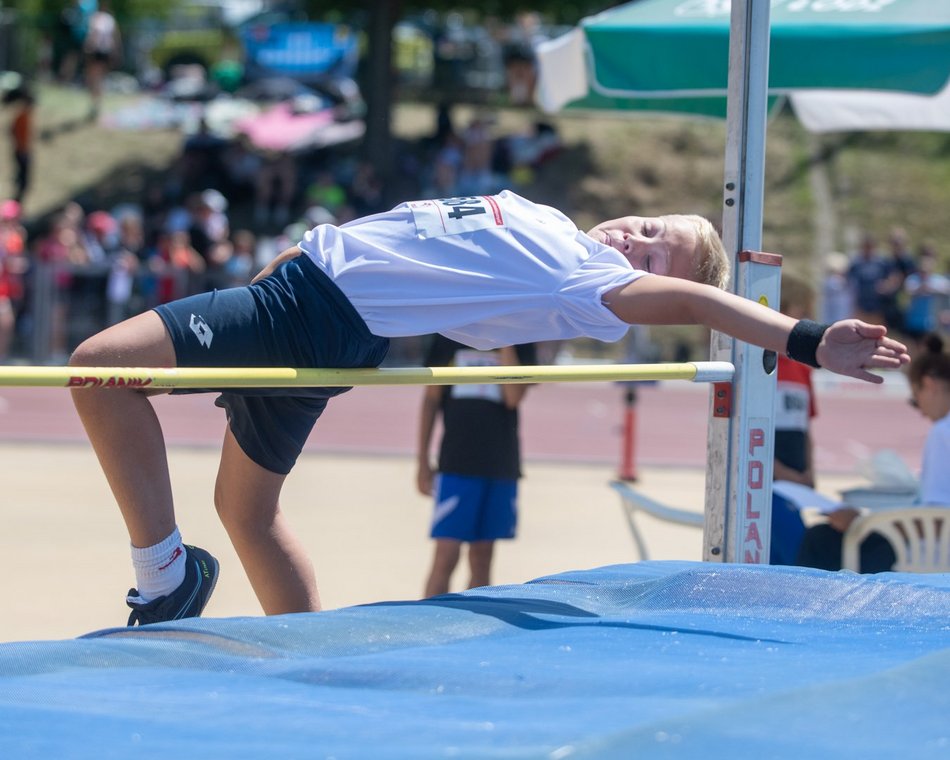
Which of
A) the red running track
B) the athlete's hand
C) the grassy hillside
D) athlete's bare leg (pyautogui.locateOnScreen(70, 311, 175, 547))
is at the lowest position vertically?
the red running track

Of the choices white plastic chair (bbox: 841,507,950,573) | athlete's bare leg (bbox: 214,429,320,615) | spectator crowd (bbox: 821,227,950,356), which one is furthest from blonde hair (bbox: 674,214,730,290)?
spectator crowd (bbox: 821,227,950,356)

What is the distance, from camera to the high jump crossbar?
2.40m

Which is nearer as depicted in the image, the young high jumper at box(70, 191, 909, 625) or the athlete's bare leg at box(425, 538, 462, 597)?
the young high jumper at box(70, 191, 909, 625)

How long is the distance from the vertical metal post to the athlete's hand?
98 cm

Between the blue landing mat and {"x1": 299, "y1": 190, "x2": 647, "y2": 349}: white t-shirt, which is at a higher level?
{"x1": 299, "y1": 190, "x2": 647, "y2": 349}: white t-shirt

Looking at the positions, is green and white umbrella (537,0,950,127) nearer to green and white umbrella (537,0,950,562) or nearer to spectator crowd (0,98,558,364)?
green and white umbrella (537,0,950,562)

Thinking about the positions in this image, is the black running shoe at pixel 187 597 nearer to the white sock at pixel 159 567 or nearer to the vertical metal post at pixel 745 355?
the white sock at pixel 159 567

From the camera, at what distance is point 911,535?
4742 millimetres

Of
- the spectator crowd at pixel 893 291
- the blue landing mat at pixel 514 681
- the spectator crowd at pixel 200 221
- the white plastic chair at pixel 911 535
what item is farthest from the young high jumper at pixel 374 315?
the spectator crowd at pixel 893 291

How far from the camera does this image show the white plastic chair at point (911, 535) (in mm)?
4699

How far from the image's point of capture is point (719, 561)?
362cm

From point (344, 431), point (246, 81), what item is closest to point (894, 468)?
point (344, 431)

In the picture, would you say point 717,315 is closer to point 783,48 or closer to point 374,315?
point 374,315

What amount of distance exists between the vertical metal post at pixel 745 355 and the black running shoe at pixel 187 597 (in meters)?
1.42
